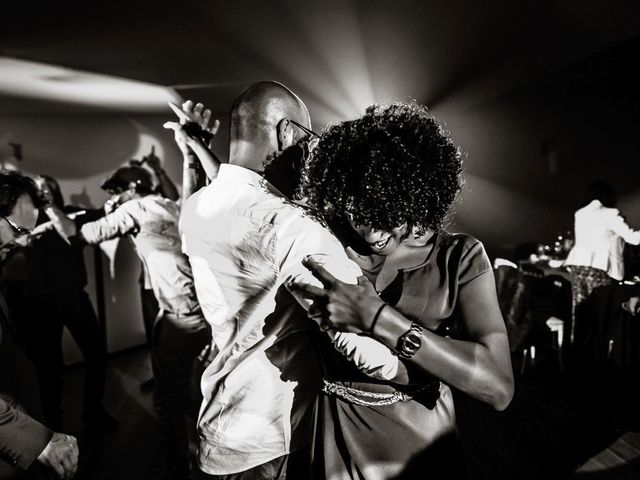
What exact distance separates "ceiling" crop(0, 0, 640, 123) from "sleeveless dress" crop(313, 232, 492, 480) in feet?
7.69

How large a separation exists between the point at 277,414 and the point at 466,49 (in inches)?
170

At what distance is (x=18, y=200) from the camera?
80.8 inches

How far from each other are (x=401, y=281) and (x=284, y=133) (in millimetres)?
517

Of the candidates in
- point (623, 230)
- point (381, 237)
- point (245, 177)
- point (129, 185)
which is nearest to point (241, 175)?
point (245, 177)

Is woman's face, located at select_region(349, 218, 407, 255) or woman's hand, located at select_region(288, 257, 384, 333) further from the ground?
woman's face, located at select_region(349, 218, 407, 255)

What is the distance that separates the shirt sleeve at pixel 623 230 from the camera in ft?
10.2

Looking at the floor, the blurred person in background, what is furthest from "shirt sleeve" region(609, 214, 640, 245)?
the floor

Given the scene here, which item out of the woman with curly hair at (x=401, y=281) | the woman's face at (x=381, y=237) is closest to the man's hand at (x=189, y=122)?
the woman with curly hair at (x=401, y=281)

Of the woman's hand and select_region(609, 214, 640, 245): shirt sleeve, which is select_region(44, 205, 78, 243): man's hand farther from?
select_region(609, 214, 640, 245): shirt sleeve

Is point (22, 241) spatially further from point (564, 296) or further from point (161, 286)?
point (564, 296)

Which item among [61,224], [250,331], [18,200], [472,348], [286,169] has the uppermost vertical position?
[286,169]

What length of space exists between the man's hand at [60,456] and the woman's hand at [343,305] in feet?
3.18

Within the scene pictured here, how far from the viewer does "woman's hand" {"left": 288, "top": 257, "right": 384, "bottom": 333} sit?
0.69 metres

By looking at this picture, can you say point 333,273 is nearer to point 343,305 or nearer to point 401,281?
point 343,305
